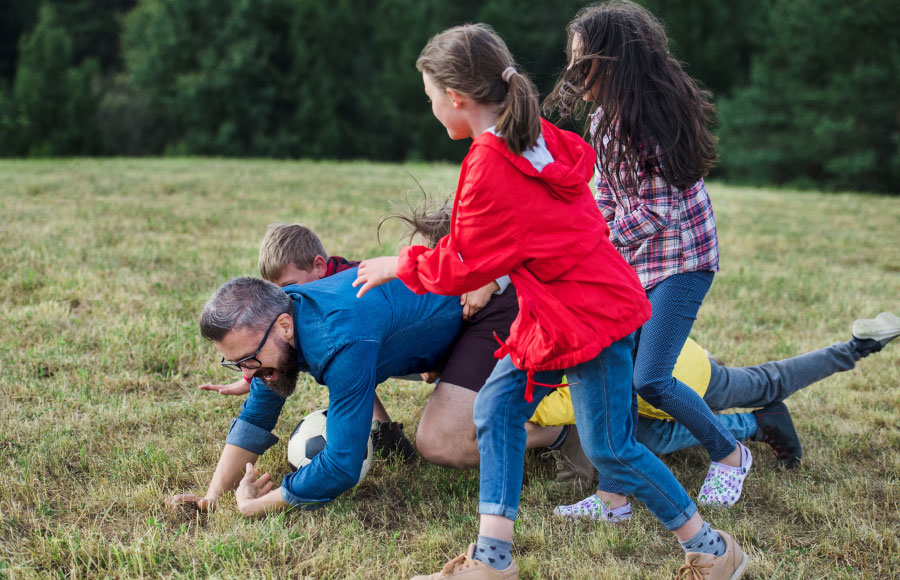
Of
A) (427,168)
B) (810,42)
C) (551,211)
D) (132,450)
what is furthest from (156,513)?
(810,42)

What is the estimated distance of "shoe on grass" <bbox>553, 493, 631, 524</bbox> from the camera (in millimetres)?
3475

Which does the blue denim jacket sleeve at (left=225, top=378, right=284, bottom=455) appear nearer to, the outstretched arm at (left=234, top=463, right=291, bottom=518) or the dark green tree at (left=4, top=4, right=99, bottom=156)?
the outstretched arm at (left=234, top=463, right=291, bottom=518)

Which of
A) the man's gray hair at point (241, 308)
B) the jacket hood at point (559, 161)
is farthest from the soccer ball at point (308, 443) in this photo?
the jacket hood at point (559, 161)

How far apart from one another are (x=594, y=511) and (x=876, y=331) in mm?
1724

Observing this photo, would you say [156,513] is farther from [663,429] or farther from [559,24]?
[559,24]

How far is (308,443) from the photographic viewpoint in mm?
3699

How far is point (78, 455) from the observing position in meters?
3.90

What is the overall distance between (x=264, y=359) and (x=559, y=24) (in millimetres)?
33079

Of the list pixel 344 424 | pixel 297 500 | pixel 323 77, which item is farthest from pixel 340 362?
pixel 323 77

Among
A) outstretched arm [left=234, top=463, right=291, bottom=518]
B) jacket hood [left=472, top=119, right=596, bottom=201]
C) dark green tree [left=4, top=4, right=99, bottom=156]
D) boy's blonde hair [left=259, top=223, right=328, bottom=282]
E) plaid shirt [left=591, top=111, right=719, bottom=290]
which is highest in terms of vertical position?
jacket hood [left=472, top=119, right=596, bottom=201]

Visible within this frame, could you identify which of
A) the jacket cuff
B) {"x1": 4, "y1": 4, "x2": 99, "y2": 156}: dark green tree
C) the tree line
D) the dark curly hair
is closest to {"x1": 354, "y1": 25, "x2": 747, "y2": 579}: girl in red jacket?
the jacket cuff

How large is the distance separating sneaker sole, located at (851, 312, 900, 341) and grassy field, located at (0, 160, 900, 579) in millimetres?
612

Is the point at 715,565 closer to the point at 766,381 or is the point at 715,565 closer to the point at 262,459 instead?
the point at 766,381

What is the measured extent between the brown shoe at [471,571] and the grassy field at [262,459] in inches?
8.9
